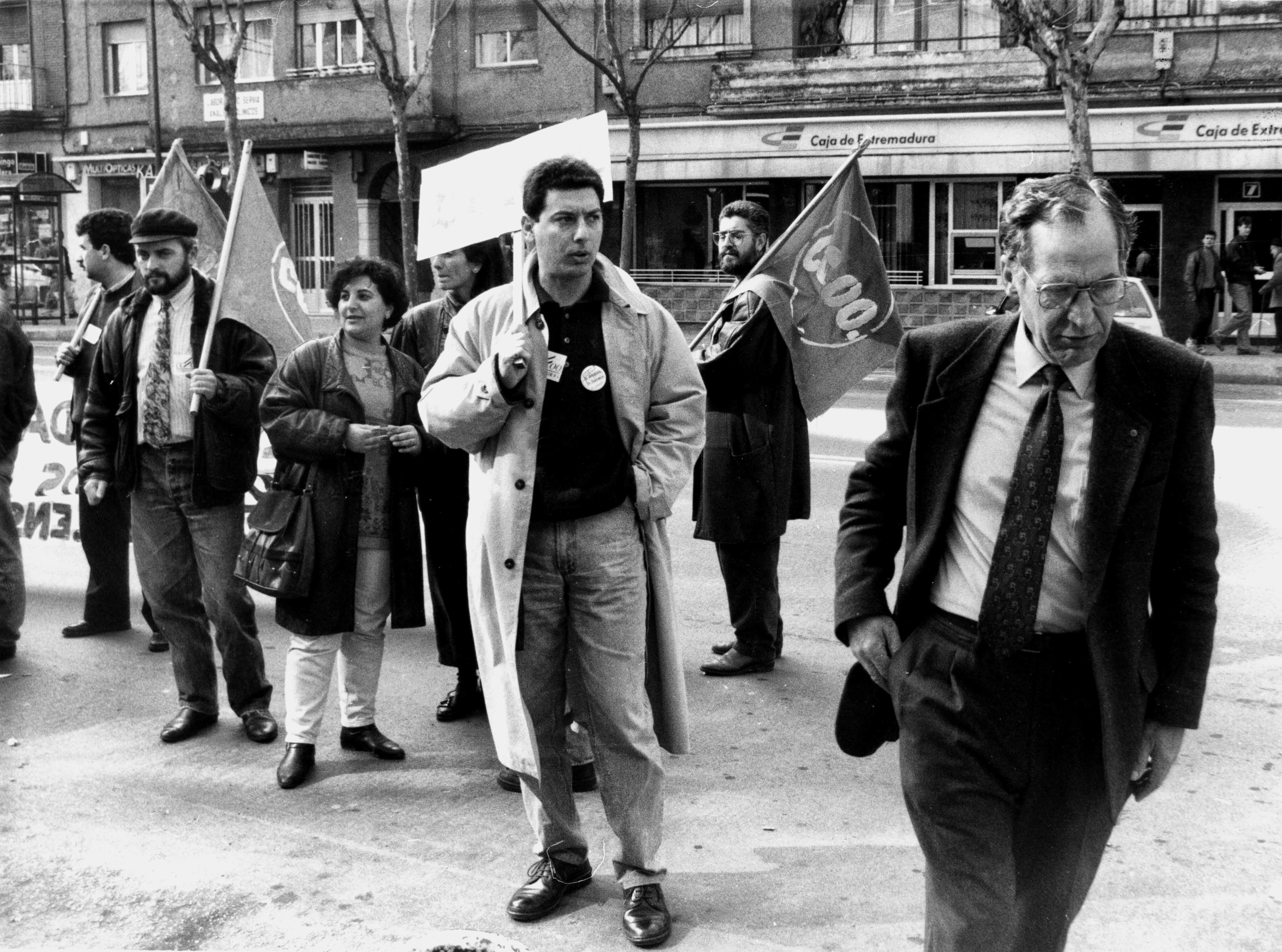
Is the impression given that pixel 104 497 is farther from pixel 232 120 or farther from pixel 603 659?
pixel 232 120

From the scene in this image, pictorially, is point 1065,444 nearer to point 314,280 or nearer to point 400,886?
point 400,886

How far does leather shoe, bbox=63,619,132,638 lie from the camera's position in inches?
283

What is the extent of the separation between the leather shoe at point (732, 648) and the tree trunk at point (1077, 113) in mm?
14855

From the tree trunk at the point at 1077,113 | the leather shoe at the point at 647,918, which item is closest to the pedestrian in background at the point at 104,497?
the leather shoe at the point at 647,918

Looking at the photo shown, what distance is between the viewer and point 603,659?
4.05m

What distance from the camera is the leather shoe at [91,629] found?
7191 millimetres

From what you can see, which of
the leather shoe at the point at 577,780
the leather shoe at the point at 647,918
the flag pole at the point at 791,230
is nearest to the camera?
the leather shoe at the point at 647,918

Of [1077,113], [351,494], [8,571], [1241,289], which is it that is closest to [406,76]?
[1077,113]

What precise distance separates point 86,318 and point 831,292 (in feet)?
11.3

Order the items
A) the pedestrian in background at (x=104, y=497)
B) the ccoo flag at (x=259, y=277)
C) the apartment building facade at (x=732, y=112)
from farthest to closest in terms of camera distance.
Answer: the apartment building facade at (x=732, y=112) → the pedestrian in background at (x=104, y=497) → the ccoo flag at (x=259, y=277)

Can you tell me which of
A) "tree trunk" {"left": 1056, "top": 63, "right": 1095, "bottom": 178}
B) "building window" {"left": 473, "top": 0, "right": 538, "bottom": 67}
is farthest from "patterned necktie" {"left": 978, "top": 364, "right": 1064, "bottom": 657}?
"building window" {"left": 473, "top": 0, "right": 538, "bottom": 67}

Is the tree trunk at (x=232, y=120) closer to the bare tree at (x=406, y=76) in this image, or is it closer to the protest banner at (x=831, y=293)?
the bare tree at (x=406, y=76)

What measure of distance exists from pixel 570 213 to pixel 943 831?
6.17 ft

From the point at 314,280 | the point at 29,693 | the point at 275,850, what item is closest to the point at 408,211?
the point at 314,280
